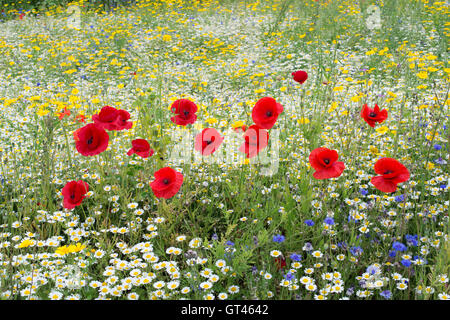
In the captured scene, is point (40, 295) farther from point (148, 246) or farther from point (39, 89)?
point (39, 89)

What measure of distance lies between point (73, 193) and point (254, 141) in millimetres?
906

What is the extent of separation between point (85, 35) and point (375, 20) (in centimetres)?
497

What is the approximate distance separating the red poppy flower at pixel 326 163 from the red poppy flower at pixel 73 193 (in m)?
1.09

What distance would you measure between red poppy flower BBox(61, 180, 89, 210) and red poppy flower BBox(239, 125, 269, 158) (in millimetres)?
787

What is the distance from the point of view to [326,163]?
1.72 meters

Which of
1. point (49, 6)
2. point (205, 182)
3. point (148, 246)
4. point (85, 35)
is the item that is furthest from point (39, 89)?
point (49, 6)

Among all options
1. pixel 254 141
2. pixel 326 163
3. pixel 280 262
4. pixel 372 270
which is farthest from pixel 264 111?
pixel 372 270

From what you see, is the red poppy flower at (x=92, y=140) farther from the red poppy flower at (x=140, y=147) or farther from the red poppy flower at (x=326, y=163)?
the red poppy flower at (x=326, y=163)

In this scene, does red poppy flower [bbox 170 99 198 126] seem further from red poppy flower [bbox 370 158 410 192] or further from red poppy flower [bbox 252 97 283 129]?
red poppy flower [bbox 370 158 410 192]

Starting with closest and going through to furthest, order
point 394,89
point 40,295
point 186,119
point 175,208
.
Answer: point 40,295 → point 186,119 → point 175,208 → point 394,89

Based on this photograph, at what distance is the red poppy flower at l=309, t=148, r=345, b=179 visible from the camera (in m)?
1.67

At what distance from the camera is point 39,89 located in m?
4.77

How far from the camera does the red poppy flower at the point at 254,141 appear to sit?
1865 mm

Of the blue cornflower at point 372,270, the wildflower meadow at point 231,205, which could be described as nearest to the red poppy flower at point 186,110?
the wildflower meadow at point 231,205
